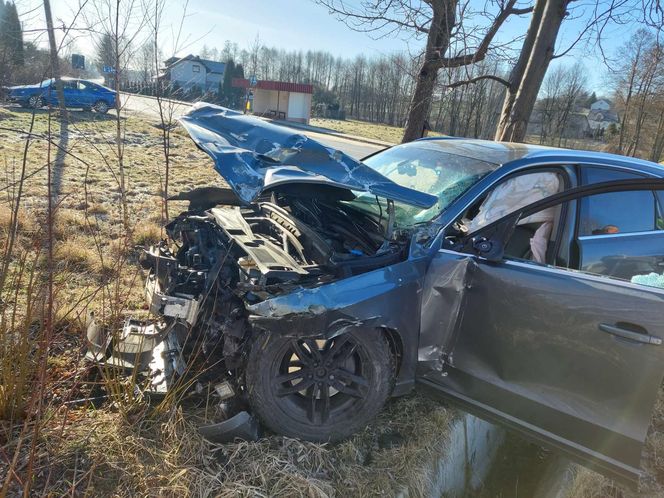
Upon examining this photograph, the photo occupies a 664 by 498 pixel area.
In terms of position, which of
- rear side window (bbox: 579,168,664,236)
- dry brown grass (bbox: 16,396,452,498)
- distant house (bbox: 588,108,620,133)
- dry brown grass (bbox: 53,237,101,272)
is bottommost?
dry brown grass (bbox: 16,396,452,498)

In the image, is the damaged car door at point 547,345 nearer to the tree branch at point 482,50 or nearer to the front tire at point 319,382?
the front tire at point 319,382

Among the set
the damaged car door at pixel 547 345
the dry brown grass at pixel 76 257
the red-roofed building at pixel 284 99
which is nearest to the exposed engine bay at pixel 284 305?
the damaged car door at pixel 547 345

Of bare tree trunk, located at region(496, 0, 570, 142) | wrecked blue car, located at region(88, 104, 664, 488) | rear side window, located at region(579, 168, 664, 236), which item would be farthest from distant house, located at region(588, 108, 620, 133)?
wrecked blue car, located at region(88, 104, 664, 488)

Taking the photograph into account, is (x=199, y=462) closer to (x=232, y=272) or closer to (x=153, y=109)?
(x=232, y=272)

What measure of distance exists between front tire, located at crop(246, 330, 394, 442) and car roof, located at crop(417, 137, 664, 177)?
154cm

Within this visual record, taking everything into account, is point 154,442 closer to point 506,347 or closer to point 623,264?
point 506,347

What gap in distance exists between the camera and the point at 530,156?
116 inches

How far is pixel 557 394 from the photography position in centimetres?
237

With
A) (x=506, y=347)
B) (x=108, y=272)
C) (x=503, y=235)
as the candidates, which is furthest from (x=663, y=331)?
(x=108, y=272)

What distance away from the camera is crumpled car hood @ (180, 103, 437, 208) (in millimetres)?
2633

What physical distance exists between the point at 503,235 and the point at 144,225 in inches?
185

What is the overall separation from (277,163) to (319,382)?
55.8 inches

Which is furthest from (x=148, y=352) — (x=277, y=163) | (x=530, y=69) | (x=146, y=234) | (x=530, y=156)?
(x=530, y=69)

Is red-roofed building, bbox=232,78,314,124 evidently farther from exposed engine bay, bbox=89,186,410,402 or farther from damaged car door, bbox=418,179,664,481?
damaged car door, bbox=418,179,664,481
